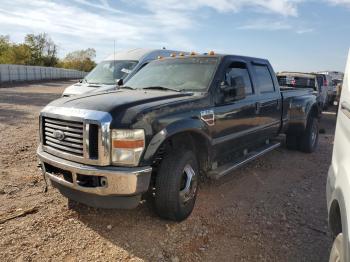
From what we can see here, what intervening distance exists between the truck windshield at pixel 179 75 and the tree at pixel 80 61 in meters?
77.6

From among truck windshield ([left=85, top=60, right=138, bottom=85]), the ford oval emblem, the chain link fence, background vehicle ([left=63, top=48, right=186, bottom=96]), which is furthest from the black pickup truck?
the chain link fence

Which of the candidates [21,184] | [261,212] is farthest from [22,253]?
[261,212]

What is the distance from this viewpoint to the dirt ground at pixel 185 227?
342 centimetres

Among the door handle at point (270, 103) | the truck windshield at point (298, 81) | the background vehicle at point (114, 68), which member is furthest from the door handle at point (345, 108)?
the truck windshield at point (298, 81)

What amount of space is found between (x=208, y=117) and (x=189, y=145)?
40 centimetres

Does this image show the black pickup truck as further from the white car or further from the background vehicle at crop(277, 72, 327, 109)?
the background vehicle at crop(277, 72, 327, 109)

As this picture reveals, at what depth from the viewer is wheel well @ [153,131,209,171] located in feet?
12.7

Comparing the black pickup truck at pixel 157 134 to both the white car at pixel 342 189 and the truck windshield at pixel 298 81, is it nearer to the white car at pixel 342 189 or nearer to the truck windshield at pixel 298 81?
the white car at pixel 342 189

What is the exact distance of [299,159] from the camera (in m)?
7.10

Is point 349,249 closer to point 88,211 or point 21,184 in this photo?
point 88,211

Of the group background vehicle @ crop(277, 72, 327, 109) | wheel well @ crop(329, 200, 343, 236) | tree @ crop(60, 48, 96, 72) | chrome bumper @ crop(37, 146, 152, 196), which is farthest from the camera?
tree @ crop(60, 48, 96, 72)

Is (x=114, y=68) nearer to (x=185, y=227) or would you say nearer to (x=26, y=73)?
(x=185, y=227)

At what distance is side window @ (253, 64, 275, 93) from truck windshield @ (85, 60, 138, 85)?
15.0 feet

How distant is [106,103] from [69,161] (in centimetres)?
69
